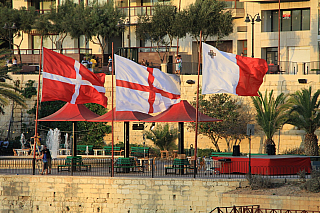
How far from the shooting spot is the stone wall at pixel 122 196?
21328 mm

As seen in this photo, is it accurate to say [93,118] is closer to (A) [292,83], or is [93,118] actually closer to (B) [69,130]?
(B) [69,130]

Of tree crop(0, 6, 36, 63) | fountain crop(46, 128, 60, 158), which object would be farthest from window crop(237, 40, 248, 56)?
tree crop(0, 6, 36, 63)

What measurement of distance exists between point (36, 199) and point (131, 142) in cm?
1479

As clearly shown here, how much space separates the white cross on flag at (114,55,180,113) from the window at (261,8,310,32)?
73.0 ft

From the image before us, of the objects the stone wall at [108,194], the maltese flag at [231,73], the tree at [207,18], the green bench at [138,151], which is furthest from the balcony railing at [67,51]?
the maltese flag at [231,73]

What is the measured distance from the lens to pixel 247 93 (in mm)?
22516

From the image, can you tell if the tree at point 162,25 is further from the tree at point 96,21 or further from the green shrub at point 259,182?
the green shrub at point 259,182

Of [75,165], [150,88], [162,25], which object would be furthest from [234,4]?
[75,165]

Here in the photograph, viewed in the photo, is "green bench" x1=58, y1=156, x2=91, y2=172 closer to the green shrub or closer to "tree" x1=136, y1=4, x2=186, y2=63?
the green shrub

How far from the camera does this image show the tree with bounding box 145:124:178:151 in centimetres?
3638

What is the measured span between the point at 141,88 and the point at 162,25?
2166cm

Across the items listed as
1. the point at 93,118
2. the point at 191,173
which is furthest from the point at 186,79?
the point at 191,173

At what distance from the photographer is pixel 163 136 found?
36.3 metres

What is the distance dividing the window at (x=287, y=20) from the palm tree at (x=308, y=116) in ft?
44.3
